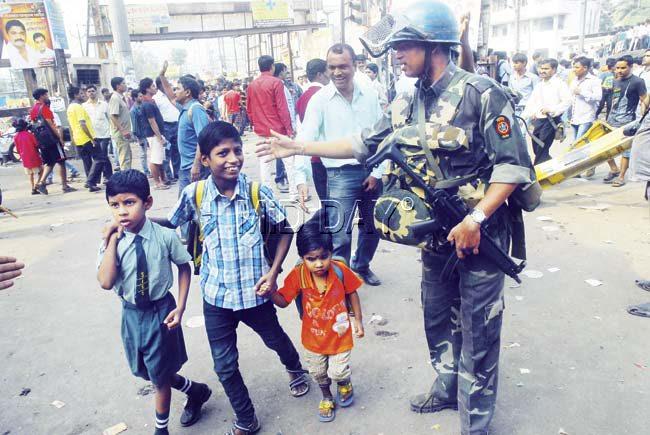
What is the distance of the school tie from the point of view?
219 cm

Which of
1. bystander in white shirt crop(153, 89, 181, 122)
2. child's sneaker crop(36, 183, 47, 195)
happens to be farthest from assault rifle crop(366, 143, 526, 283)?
child's sneaker crop(36, 183, 47, 195)

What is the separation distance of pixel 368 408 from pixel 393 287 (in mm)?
1596

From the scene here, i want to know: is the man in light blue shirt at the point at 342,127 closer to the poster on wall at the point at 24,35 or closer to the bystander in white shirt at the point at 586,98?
A: the bystander in white shirt at the point at 586,98

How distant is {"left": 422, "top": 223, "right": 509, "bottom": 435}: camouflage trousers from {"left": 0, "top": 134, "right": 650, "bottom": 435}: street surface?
0.33 metres

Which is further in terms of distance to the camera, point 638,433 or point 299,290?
point 299,290

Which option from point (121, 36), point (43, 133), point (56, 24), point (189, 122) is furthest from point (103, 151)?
point (189, 122)

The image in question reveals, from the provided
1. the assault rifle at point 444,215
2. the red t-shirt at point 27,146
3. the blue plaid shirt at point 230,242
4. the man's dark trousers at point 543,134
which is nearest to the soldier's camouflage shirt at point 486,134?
the assault rifle at point 444,215

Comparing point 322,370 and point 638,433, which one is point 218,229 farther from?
point 638,433

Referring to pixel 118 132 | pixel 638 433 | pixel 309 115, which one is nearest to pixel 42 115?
pixel 118 132

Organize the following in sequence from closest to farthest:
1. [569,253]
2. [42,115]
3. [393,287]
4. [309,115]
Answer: [309,115]
[393,287]
[569,253]
[42,115]

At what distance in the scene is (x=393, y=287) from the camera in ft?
13.5

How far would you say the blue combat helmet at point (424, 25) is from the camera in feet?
6.26

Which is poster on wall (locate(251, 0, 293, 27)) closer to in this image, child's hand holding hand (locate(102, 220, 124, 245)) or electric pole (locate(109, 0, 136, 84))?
electric pole (locate(109, 0, 136, 84))

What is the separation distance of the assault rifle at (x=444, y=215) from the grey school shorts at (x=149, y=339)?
49.6 inches
